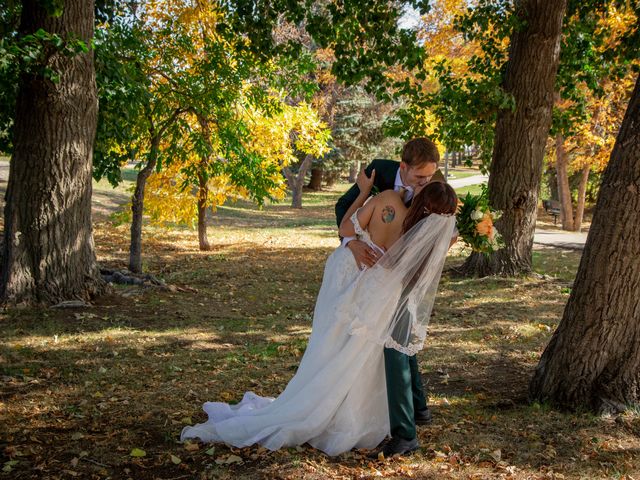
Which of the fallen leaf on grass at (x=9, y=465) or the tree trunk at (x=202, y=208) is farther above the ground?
the tree trunk at (x=202, y=208)

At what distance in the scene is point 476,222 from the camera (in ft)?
15.1

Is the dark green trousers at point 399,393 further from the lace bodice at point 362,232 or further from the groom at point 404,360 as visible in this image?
the lace bodice at point 362,232

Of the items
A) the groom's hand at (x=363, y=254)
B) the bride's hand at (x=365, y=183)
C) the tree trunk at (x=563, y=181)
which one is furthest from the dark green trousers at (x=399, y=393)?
the tree trunk at (x=563, y=181)

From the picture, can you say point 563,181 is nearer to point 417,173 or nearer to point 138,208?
point 138,208

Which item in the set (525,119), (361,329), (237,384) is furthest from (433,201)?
(525,119)

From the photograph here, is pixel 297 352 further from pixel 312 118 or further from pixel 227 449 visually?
pixel 312 118

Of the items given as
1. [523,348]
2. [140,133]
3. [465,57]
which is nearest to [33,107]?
[140,133]

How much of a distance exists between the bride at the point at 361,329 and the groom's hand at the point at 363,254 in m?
0.04

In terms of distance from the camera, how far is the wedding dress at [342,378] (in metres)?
4.27

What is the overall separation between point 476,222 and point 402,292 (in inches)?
32.9

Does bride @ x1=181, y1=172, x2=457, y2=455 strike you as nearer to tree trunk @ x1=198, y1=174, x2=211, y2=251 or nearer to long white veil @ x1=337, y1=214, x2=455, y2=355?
long white veil @ x1=337, y1=214, x2=455, y2=355

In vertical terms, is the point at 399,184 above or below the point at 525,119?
below

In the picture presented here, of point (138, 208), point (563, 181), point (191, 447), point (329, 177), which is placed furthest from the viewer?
point (329, 177)

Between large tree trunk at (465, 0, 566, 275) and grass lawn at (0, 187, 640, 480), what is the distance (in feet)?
4.38
